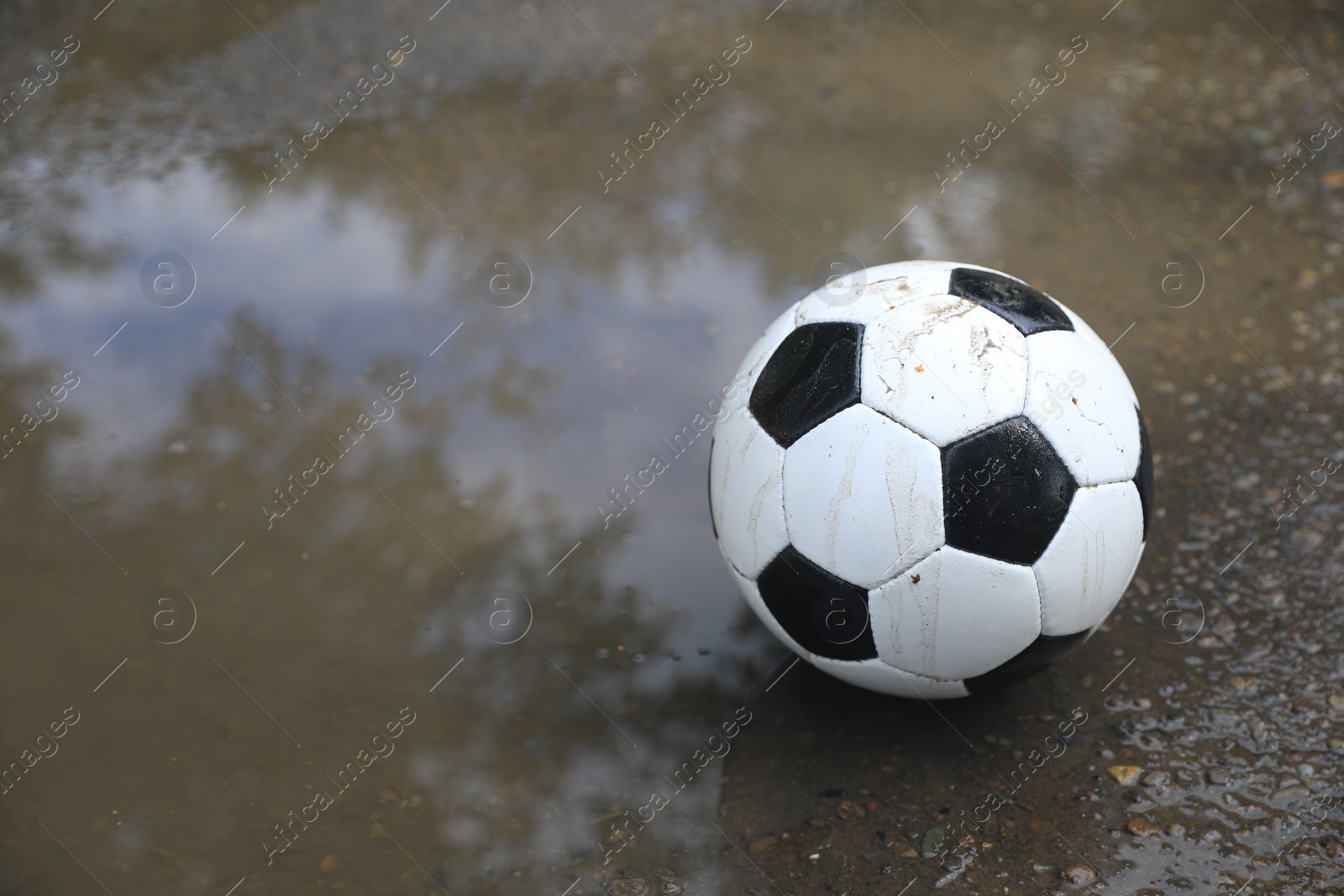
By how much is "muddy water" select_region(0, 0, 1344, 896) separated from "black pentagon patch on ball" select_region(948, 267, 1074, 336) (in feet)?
3.39

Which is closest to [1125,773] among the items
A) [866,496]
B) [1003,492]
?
[1003,492]

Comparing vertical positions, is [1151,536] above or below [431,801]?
below

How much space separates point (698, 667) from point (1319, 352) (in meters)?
2.56

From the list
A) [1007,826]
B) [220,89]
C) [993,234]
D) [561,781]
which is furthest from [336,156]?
[1007,826]

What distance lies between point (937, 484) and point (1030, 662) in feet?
1.84

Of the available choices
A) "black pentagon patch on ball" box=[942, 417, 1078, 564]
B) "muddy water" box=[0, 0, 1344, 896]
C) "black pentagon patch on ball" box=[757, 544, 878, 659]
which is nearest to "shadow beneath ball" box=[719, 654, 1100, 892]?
"muddy water" box=[0, 0, 1344, 896]

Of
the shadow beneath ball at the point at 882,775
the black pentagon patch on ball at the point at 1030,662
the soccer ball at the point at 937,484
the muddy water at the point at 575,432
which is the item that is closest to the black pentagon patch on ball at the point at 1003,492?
the soccer ball at the point at 937,484

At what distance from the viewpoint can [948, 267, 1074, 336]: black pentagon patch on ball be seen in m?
2.53

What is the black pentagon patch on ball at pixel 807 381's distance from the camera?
2.45 meters

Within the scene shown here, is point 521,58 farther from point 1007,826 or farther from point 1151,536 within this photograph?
point 1007,826

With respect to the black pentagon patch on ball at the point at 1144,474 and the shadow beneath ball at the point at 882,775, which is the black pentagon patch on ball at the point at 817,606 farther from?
the black pentagon patch on ball at the point at 1144,474

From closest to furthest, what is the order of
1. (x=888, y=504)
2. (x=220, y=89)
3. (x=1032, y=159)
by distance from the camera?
(x=888, y=504) < (x=1032, y=159) < (x=220, y=89)

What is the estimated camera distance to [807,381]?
251 centimetres

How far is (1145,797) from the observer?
263cm
